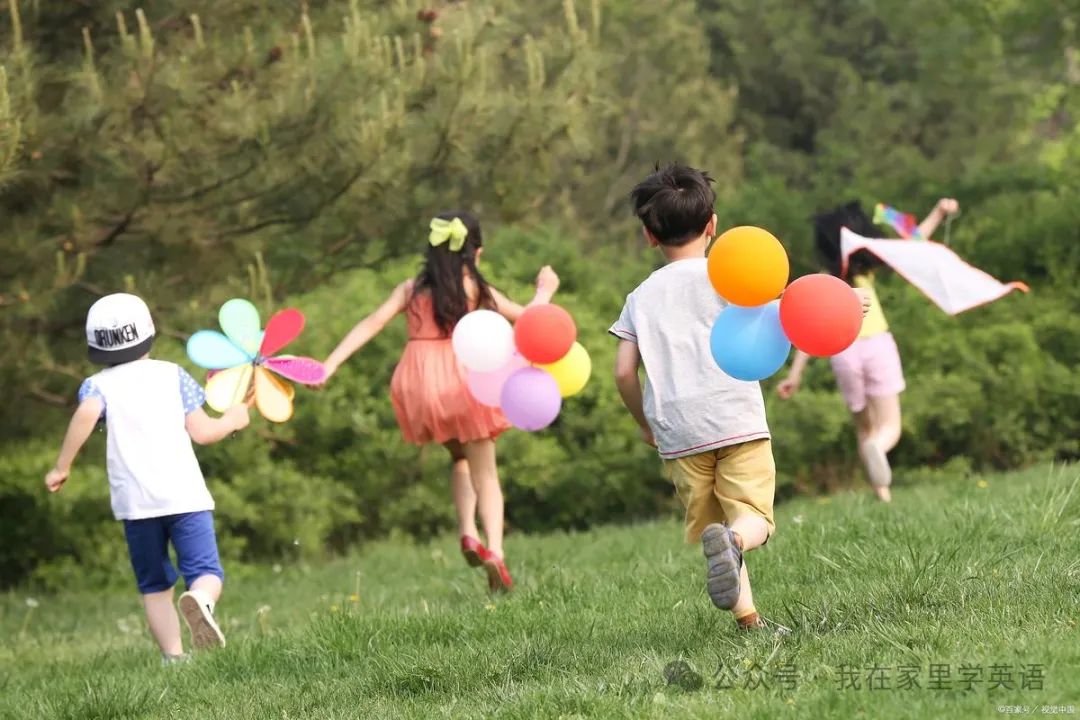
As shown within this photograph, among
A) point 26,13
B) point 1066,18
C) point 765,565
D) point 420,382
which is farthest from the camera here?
point 1066,18

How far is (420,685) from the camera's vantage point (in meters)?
4.28

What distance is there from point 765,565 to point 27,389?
4838 millimetres

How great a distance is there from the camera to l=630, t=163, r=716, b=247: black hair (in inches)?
174

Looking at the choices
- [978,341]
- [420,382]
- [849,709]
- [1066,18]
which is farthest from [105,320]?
[1066,18]

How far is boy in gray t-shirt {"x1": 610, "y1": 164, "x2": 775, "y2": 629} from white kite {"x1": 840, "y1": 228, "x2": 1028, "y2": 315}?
2.67m

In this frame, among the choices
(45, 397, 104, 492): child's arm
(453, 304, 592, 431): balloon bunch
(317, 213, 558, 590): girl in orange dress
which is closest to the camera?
(453, 304, 592, 431): balloon bunch

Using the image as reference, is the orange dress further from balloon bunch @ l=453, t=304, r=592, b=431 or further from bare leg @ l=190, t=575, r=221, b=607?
bare leg @ l=190, t=575, r=221, b=607

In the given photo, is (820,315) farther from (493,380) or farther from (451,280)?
(451,280)

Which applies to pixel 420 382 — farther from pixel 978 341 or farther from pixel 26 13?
pixel 978 341

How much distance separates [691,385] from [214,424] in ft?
7.34

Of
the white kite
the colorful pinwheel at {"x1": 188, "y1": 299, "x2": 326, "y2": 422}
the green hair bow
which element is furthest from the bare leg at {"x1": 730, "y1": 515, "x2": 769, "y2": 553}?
the white kite

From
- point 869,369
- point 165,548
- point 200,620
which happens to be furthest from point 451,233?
point 869,369

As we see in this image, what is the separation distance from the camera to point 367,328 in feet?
20.9

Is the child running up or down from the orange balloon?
down
